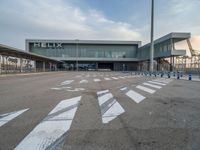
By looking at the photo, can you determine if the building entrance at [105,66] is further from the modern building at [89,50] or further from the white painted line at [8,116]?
the white painted line at [8,116]

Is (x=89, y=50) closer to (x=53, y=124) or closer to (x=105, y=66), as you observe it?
A: (x=105, y=66)

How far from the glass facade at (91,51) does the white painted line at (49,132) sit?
255 feet

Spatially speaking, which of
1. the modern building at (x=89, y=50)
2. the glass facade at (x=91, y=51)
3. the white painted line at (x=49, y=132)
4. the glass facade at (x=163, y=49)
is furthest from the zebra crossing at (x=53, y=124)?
the glass facade at (x=91, y=51)

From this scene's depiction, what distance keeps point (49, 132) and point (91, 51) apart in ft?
→ 264

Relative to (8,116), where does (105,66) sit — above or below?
above

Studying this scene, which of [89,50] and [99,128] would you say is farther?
[89,50]

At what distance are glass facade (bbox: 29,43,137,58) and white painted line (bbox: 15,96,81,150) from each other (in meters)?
77.6

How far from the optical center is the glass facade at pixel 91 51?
82625 mm

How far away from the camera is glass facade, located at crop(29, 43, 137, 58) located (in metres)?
82.6

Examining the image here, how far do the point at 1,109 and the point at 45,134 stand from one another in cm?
309

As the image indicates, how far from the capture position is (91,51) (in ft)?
275

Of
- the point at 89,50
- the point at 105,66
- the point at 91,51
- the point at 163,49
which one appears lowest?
the point at 105,66

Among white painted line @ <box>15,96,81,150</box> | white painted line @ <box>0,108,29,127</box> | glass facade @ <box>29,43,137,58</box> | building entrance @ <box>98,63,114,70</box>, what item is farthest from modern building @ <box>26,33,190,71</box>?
white painted line @ <box>15,96,81,150</box>

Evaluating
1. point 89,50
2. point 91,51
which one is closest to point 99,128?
point 91,51
